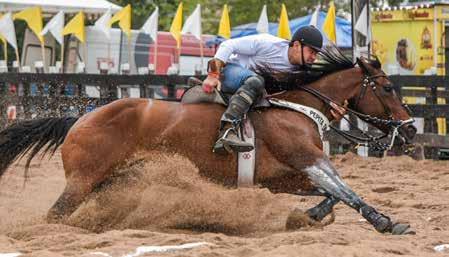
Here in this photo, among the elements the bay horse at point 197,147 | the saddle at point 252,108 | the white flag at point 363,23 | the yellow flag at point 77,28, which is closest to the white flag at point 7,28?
the yellow flag at point 77,28

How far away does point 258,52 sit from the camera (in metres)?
7.14

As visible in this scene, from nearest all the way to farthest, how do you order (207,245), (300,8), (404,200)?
1. (207,245)
2. (404,200)
3. (300,8)

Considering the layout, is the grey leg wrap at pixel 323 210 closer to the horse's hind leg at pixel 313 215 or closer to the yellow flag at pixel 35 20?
the horse's hind leg at pixel 313 215

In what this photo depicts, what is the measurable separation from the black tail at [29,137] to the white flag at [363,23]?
7217mm

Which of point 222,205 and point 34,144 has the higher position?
point 34,144

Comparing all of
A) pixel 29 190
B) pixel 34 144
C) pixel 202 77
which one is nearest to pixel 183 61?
pixel 202 77

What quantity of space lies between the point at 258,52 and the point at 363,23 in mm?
6813

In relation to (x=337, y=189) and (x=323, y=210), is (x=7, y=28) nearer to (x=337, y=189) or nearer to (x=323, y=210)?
(x=323, y=210)

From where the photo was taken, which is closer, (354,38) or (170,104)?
(170,104)

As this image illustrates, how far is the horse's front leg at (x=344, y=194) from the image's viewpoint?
6516mm

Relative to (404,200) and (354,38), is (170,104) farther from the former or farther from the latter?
(354,38)

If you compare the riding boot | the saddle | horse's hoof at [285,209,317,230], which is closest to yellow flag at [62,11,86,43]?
the saddle

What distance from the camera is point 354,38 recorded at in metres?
13.6

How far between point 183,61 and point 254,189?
51.0ft
